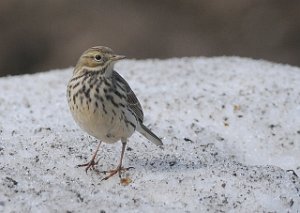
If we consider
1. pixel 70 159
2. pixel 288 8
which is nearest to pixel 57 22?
pixel 288 8

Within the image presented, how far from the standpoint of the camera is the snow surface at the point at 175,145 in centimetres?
667

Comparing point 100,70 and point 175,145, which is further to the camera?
point 175,145

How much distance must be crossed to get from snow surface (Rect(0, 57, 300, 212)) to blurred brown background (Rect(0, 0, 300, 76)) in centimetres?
687

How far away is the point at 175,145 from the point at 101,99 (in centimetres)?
152

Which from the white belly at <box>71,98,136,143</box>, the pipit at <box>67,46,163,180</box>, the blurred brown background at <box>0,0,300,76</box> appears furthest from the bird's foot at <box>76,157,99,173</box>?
the blurred brown background at <box>0,0,300,76</box>

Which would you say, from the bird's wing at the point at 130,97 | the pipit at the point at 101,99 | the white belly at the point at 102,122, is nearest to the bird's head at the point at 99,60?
the pipit at the point at 101,99

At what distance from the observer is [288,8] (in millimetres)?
18672

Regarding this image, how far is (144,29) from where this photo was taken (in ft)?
62.4

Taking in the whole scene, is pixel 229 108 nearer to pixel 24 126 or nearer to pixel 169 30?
pixel 24 126

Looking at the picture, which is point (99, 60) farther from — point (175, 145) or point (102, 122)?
point (175, 145)

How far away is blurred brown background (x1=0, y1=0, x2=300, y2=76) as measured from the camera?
18031 mm

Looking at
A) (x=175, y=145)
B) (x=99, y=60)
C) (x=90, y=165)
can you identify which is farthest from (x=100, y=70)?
(x=175, y=145)

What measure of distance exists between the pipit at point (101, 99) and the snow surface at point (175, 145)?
0.40m

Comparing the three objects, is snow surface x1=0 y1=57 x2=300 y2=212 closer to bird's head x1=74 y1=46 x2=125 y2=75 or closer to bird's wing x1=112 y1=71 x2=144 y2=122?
bird's wing x1=112 y1=71 x2=144 y2=122
